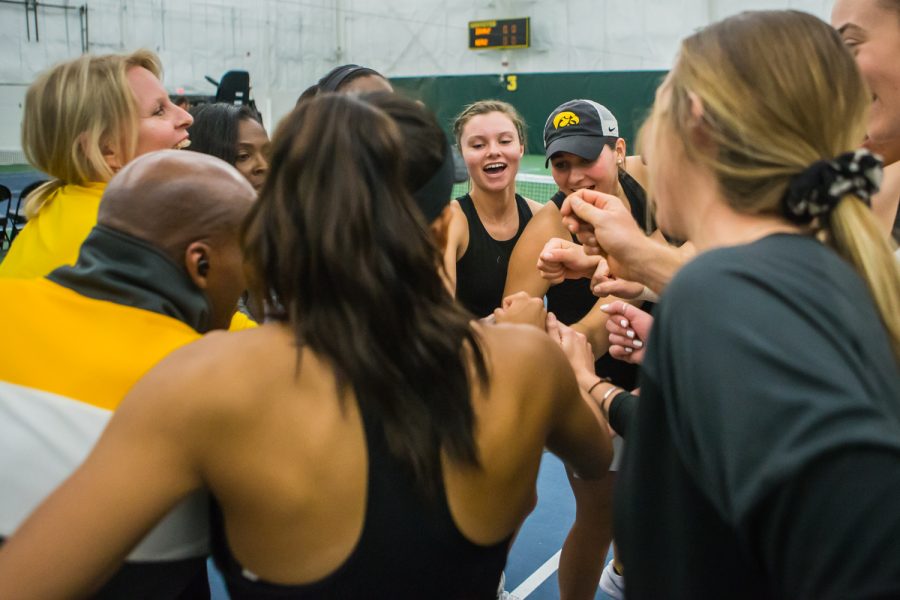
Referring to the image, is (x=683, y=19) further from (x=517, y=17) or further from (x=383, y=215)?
(x=383, y=215)

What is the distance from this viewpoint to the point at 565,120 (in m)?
3.36

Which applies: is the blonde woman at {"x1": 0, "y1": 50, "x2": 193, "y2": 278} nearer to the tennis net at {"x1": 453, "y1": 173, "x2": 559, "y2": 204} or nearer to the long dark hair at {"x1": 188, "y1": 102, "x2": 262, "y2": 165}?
the long dark hair at {"x1": 188, "y1": 102, "x2": 262, "y2": 165}

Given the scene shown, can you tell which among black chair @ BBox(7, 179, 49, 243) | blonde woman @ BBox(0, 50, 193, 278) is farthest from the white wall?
blonde woman @ BBox(0, 50, 193, 278)

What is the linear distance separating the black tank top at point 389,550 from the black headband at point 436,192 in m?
0.40

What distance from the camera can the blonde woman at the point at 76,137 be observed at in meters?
2.34

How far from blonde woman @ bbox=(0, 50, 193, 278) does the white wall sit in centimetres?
1550

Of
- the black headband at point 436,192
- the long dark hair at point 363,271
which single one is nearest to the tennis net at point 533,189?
the black headband at point 436,192

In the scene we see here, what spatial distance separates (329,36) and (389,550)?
2234 cm

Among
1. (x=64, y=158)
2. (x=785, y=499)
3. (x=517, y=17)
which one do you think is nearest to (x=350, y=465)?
(x=785, y=499)

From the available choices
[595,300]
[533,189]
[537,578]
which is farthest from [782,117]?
[533,189]

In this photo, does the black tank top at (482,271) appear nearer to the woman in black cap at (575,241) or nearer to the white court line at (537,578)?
the woman in black cap at (575,241)

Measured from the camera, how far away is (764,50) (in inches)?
44.9

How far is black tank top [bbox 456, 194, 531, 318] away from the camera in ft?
11.6

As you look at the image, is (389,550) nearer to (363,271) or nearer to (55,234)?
(363,271)
